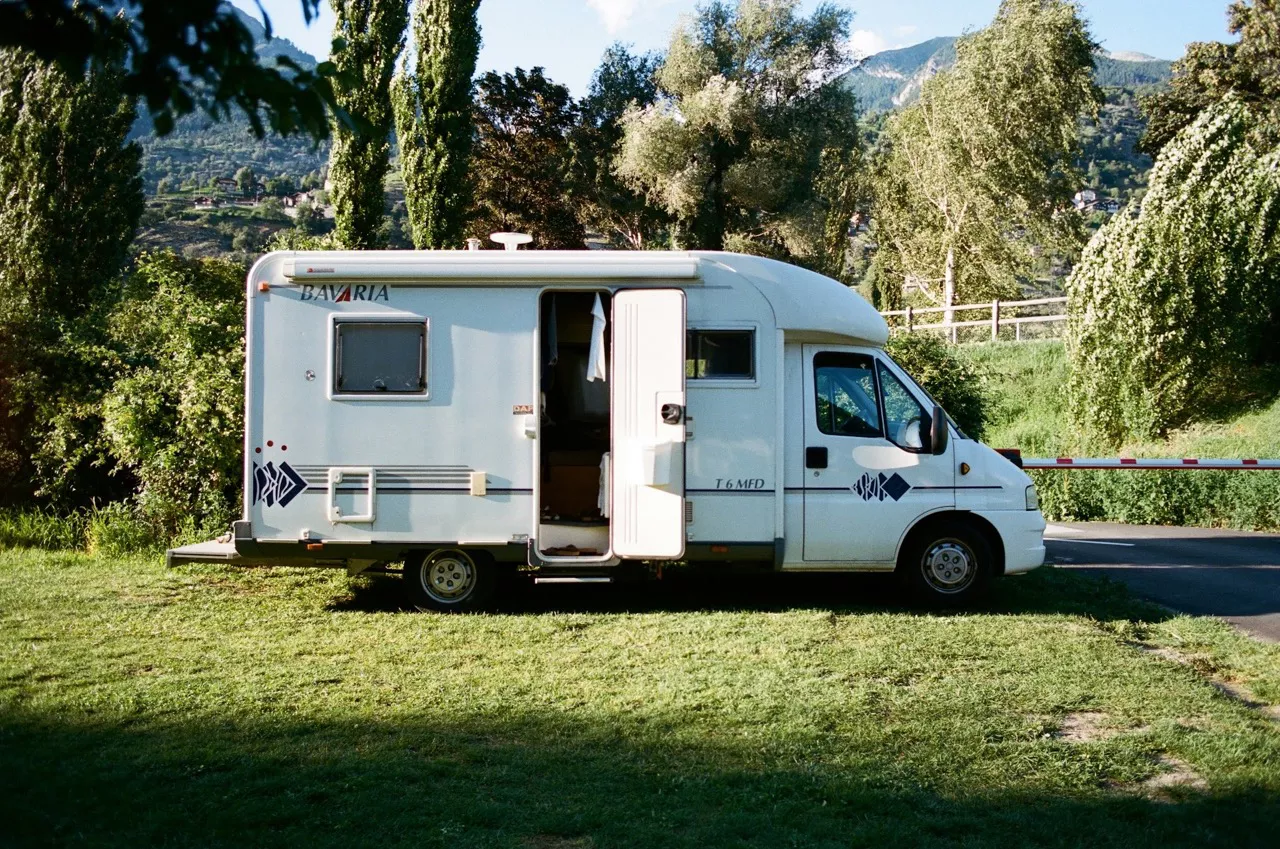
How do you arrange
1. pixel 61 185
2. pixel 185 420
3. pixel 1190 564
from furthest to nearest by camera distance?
pixel 61 185 < pixel 1190 564 < pixel 185 420

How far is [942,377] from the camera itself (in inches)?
652

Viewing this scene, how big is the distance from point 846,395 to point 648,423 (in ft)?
5.82

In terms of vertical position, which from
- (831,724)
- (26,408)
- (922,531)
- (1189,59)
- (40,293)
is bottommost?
(831,724)

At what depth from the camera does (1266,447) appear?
19.0 m

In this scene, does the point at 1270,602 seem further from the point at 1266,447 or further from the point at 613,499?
the point at 1266,447

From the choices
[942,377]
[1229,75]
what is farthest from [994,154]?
[942,377]

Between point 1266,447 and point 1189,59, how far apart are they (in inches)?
777

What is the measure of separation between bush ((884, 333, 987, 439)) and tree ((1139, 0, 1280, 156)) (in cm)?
1816

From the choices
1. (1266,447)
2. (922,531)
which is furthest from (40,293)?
(1266,447)

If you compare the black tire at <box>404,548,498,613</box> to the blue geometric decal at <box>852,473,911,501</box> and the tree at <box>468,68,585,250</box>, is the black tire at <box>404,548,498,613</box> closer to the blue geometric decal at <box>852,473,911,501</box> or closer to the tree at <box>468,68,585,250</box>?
the blue geometric decal at <box>852,473,911,501</box>

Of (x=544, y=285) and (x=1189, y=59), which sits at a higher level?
(x=1189, y=59)

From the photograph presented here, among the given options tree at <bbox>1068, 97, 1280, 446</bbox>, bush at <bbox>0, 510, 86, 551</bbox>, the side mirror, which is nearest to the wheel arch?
the side mirror

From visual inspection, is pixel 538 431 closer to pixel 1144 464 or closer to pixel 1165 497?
pixel 1144 464

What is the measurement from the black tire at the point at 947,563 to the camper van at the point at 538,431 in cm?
21
